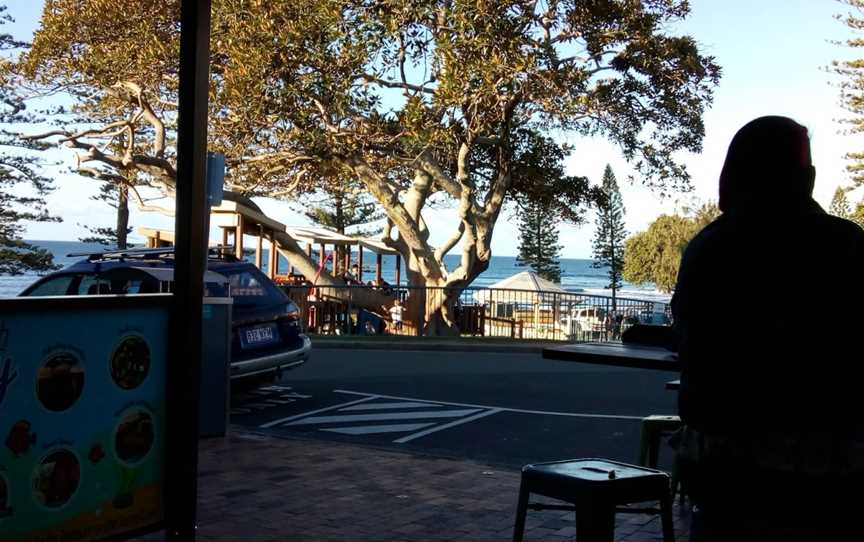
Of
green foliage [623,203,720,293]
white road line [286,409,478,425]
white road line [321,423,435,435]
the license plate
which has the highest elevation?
green foliage [623,203,720,293]

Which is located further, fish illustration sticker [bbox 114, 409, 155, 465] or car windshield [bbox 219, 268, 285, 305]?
car windshield [bbox 219, 268, 285, 305]

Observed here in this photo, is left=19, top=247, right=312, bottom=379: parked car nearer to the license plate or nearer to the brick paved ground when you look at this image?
the license plate

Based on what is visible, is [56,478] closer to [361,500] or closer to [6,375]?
[6,375]

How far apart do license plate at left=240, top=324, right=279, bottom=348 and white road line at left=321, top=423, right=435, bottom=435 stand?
5.31ft

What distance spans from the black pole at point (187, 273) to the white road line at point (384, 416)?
5.61 m

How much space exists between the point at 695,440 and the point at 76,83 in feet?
87.3

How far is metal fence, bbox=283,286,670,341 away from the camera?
22359 mm

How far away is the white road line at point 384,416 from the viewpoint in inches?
404

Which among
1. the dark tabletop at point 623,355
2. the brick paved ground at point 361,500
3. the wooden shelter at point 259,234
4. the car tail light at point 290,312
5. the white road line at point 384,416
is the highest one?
the wooden shelter at point 259,234

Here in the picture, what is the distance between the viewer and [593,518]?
12.5ft

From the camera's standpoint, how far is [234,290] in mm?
10969

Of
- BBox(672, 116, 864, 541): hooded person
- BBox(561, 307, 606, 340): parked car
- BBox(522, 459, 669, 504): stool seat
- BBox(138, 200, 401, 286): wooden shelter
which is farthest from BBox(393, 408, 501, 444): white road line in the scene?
BBox(138, 200, 401, 286): wooden shelter

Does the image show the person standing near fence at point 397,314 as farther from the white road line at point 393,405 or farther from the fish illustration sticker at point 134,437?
the fish illustration sticker at point 134,437

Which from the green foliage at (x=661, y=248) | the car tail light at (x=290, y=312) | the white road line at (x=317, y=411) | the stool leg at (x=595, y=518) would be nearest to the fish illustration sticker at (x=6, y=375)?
the stool leg at (x=595, y=518)
